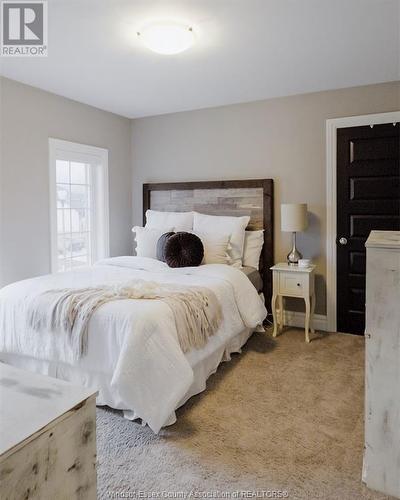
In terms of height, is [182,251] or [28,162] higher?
[28,162]

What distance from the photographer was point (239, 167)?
4.16 m

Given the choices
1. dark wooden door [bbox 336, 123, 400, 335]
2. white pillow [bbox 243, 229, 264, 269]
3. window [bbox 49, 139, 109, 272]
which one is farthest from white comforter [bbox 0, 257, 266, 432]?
dark wooden door [bbox 336, 123, 400, 335]

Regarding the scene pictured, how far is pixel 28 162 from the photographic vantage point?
3504 millimetres

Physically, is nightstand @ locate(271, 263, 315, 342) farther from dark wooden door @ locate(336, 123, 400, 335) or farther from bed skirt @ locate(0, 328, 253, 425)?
bed skirt @ locate(0, 328, 253, 425)

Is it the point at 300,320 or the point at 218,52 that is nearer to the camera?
the point at 218,52

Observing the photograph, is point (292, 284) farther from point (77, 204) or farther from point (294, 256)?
point (77, 204)

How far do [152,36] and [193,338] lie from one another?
77.8 inches

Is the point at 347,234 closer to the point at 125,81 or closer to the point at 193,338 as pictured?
the point at 193,338

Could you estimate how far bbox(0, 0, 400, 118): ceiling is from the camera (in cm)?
220

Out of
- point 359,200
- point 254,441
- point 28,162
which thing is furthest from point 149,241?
point 254,441

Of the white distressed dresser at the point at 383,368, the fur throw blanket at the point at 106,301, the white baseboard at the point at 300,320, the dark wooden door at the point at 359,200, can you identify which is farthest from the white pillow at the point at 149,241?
the white distressed dresser at the point at 383,368

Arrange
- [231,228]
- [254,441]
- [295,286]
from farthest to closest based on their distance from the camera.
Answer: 1. [231,228]
2. [295,286]
3. [254,441]

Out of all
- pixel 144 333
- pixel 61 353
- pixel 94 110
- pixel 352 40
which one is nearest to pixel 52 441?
pixel 144 333

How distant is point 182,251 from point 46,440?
267 cm
